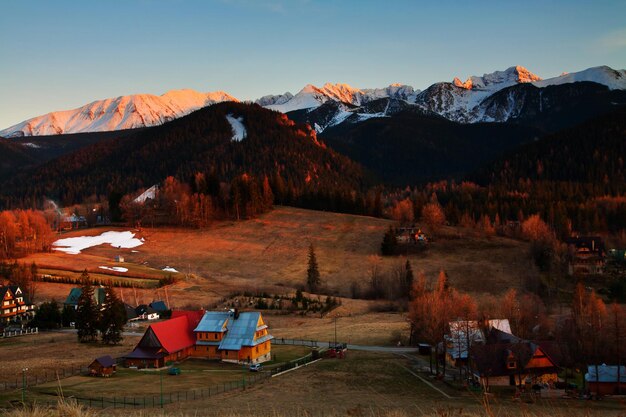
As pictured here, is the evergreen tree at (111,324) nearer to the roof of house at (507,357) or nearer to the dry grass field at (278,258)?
the dry grass field at (278,258)

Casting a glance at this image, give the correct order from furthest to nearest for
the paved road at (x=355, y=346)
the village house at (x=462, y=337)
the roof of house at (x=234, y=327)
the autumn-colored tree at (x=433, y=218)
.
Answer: the autumn-colored tree at (x=433, y=218)
the paved road at (x=355, y=346)
the roof of house at (x=234, y=327)
the village house at (x=462, y=337)

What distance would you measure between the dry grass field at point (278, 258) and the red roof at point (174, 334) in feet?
98.9

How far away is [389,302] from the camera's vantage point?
3725 inches

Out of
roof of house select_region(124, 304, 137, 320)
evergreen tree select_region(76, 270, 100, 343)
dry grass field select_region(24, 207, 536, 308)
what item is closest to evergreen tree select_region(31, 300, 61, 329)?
roof of house select_region(124, 304, 137, 320)

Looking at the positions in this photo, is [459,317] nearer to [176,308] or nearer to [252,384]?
[252,384]

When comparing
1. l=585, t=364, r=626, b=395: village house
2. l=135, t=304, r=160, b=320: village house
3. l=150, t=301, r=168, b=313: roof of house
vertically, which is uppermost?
l=585, t=364, r=626, b=395: village house

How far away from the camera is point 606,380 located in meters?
44.7

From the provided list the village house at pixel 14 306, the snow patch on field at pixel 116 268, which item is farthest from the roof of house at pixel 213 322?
the snow patch on field at pixel 116 268

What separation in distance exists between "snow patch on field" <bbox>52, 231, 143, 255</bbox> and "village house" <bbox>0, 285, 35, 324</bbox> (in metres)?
Answer: 48.4

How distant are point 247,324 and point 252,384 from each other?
14538 mm

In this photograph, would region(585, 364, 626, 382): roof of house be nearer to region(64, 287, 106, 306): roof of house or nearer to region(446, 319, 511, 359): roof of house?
region(446, 319, 511, 359): roof of house

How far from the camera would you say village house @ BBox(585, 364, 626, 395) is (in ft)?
144

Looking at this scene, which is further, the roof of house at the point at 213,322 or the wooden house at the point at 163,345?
the roof of house at the point at 213,322

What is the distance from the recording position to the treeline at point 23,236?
12600 centimetres
